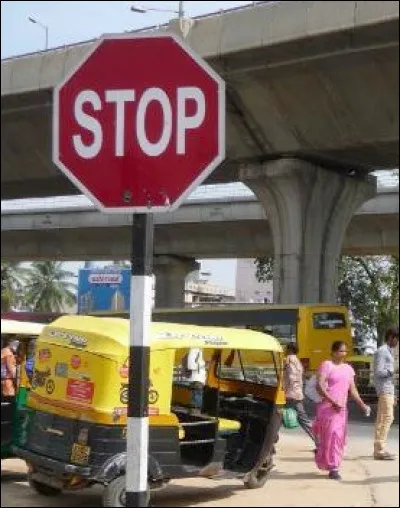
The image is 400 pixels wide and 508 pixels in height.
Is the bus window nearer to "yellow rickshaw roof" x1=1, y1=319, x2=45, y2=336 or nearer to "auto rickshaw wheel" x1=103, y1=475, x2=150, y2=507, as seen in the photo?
"yellow rickshaw roof" x1=1, y1=319, x2=45, y2=336

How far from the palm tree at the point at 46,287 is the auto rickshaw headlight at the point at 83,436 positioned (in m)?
35.8

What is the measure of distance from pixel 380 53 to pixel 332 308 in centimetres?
843

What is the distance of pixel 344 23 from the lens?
13.6m

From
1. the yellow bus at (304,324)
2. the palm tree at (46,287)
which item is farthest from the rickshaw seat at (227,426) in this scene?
the palm tree at (46,287)

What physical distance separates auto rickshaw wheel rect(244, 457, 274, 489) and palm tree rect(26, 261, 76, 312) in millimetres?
34650

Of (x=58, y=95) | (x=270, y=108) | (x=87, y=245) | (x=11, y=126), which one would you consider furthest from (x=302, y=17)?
(x=87, y=245)

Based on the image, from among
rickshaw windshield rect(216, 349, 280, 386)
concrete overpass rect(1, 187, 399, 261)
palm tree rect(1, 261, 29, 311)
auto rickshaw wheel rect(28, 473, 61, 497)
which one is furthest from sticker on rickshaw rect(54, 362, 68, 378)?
palm tree rect(1, 261, 29, 311)

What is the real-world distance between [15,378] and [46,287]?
37372 millimetres

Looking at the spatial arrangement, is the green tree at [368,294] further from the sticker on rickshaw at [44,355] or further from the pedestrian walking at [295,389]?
the sticker on rickshaw at [44,355]

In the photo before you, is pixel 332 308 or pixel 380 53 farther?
pixel 332 308

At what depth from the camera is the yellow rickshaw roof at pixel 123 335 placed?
20.1ft

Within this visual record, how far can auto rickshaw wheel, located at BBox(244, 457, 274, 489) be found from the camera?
7.39 m

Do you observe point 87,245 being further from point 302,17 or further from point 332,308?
point 302,17

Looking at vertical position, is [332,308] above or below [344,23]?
below
